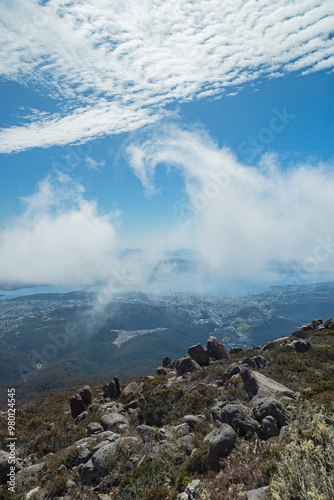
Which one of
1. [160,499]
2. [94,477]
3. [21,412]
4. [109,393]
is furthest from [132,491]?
[21,412]

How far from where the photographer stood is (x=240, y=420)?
9602mm

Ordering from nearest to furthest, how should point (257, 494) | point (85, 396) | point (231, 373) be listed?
point (257, 494) → point (231, 373) → point (85, 396)

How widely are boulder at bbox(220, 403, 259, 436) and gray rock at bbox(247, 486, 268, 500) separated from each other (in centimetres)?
350

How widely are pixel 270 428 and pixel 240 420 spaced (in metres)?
1.09

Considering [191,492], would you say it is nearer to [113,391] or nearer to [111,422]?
[111,422]

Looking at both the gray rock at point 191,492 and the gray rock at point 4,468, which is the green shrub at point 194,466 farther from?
the gray rock at point 4,468

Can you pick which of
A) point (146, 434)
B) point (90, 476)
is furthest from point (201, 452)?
point (90, 476)

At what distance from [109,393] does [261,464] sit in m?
25.8

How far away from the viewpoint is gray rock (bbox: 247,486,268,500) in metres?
5.69

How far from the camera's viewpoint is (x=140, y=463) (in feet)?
31.6

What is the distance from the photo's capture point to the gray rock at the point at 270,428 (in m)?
9.23

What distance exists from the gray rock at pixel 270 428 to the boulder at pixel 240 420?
0.95 feet

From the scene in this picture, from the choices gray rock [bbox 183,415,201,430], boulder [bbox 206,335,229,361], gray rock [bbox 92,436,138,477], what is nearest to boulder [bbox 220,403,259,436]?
gray rock [bbox 183,415,201,430]

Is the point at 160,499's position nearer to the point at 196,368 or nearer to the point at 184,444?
the point at 184,444
